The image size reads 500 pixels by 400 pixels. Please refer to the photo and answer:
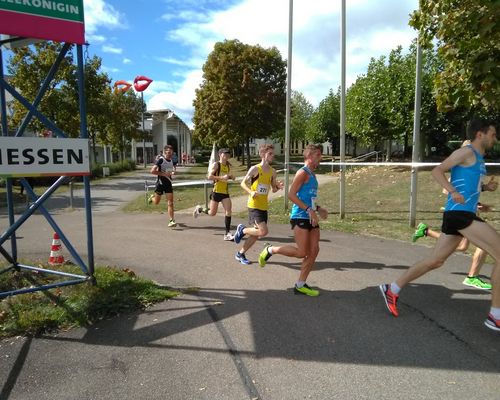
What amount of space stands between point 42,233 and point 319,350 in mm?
7577

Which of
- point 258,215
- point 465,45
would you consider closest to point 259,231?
point 258,215

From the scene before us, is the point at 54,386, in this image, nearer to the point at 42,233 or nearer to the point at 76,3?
the point at 76,3

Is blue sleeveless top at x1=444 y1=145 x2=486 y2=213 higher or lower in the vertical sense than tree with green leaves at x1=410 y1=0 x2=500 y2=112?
lower

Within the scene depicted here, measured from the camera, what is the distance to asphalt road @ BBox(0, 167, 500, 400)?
121 inches

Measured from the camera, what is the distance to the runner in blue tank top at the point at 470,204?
3.94 m

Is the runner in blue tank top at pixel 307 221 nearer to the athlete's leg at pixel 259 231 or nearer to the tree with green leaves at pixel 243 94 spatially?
the athlete's leg at pixel 259 231

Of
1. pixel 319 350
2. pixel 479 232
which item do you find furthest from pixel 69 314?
pixel 479 232

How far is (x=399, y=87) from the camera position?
1049 inches

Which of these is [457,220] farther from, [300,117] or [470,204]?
[300,117]

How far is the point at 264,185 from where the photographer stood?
6.59m

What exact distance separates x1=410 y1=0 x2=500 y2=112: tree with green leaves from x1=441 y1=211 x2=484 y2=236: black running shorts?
8.15 feet

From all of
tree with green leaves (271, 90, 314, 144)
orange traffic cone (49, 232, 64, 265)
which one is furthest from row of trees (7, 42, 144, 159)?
tree with green leaves (271, 90, 314, 144)

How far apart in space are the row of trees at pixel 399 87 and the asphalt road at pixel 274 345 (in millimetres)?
2805

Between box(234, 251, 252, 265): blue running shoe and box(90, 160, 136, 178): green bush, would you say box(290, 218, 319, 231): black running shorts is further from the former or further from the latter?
box(90, 160, 136, 178): green bush
